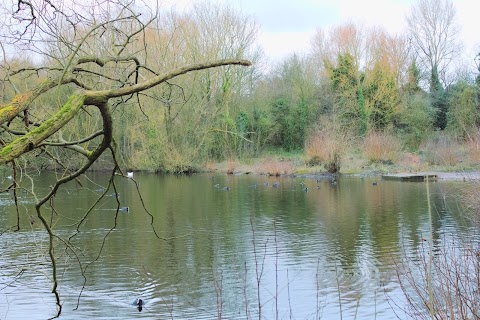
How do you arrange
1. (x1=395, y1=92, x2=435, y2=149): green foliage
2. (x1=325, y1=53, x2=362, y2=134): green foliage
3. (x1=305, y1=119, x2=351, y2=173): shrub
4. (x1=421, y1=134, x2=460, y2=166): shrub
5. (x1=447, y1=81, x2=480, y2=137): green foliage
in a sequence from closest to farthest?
(x1=421, y1=134, x2=460, y2=166): shrub, (x1=305, y1=119, x2=351, y2=173): shrub, (x1=447, y1=81, x2=480, y2=137): green foliage, (x1=395, y1=92, x2=435, y2=149): green foliage, (x1=325, y1=53, x2=362, y2=134): green foliage

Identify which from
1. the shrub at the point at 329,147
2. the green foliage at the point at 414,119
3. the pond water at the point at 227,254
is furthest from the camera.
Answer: the green foliage at the point at 414,119

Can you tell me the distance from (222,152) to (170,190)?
11707 millimetres

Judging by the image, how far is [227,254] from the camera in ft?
40.7

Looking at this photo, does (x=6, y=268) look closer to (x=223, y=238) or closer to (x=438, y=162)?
(x=223, y=238)

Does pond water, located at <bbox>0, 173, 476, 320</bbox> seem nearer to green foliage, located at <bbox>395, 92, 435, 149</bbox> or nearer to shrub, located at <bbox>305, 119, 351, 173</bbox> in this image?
shrub, located at <bbox>305, 119, 351, 173</bbox>

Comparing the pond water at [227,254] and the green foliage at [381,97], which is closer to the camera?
the pond water at [227,254]

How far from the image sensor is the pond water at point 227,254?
28.2ft

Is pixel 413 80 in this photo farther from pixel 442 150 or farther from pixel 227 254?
pixel 227 254

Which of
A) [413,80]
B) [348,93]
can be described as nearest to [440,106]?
[413,80]

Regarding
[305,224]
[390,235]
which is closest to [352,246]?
[390,235]

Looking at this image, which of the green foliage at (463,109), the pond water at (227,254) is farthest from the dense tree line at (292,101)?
the pond water at (227,254)

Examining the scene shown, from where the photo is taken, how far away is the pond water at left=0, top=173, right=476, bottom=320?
8.59m

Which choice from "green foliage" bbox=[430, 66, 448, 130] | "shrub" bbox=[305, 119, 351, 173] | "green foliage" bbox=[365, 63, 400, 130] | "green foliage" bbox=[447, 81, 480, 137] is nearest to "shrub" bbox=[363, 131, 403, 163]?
"shrub" bbox=[305, 119, 351, 173]

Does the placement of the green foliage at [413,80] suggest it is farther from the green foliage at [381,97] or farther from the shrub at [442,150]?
the shrub at [442,150]
